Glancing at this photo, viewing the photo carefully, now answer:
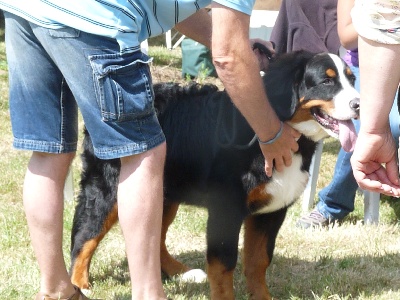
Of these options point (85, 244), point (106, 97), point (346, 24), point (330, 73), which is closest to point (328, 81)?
point (330, 73)

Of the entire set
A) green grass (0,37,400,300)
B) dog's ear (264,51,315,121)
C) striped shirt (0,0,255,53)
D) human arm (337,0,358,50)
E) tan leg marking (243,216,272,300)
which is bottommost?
green grass (0,37,400,300)

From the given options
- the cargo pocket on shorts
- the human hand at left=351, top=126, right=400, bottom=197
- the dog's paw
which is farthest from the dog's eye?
the dog's paw

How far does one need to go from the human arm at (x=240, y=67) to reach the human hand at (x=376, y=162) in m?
0.42

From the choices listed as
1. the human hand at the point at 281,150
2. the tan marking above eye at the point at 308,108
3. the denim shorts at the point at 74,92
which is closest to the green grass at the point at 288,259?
the human hand at the point at 281,150

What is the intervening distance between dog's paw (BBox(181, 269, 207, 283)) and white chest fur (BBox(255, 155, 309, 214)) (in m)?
0.61

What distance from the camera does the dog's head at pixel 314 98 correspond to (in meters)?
3.22

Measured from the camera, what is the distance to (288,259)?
3.96 metres

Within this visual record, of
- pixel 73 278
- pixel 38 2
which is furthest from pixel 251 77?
pixel 73 278

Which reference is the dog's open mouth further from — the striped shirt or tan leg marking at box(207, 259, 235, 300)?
the striped shirt

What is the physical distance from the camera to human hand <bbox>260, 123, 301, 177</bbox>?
114 inches

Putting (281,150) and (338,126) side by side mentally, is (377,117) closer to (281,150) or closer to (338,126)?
(281,150)

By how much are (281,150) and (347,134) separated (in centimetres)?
49

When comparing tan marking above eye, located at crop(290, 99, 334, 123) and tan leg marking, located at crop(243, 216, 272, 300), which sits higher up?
tan marking above eye, located at crop(290, 99, 334, 123)

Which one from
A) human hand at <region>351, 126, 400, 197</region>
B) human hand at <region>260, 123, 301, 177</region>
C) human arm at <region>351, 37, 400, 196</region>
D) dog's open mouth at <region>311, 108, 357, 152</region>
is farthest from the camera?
dog's open mouth at <region>311, 108, 357, 152</region>
